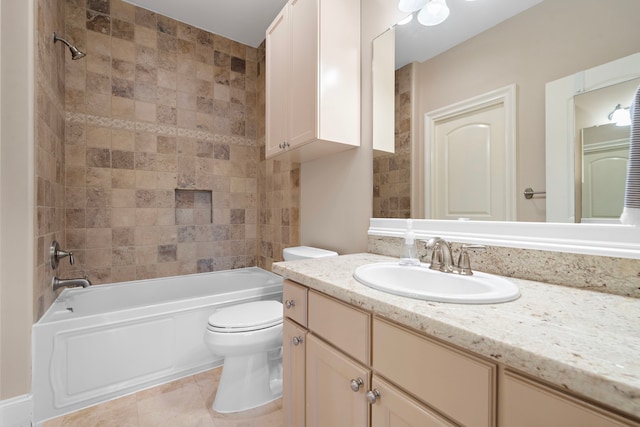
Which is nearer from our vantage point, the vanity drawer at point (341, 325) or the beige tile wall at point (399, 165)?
the vanity drawer at point (341, 325)

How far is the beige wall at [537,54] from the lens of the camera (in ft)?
2.64

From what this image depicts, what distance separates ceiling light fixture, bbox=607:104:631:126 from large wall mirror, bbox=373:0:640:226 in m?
0.02

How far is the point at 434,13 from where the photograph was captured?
1.26 metres

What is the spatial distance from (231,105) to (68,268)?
6.68 ft

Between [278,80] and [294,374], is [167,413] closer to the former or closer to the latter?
[294,374]

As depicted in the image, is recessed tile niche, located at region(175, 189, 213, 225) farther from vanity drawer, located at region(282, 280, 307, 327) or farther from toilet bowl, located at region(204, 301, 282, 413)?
vanity drawer, located at region(282, 280, 307, 327)

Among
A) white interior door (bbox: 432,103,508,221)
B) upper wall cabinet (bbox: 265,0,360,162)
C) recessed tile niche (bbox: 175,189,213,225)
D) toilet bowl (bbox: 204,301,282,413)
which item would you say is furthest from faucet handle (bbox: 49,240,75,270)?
white interior door (bbox: 432,103,508,221)

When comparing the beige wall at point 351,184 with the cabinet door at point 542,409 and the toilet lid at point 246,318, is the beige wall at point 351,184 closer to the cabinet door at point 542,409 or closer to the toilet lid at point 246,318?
the toilet lid at point 246,318

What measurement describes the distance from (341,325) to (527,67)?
43.1 inches

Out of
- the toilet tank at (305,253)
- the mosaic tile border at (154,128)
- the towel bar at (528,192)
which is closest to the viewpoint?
the towel bar at (528,192)

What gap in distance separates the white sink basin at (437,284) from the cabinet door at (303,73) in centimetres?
81

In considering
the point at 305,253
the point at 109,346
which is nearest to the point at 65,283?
the point at 109,346

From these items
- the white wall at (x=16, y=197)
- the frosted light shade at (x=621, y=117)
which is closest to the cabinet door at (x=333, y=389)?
the frosted light shade at (x=621, y=117)

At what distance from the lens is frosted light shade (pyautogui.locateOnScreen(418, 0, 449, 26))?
1234mm
